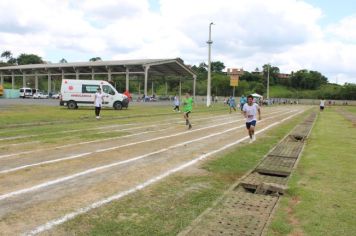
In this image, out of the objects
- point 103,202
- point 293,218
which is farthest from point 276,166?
point 103,202

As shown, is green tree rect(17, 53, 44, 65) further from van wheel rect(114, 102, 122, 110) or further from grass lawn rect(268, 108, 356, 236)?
grass lawn rect(268, 108, 356, 236)

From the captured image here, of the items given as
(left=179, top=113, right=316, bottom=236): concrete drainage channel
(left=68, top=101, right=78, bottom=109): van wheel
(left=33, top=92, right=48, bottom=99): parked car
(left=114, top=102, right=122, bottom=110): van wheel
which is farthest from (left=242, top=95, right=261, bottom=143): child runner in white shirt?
(left=33, top=92, right=48, bottom=99): parked car

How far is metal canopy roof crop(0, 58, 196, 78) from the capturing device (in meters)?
59.5

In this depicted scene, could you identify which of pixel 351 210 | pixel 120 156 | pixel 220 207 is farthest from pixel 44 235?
pixel 120 156

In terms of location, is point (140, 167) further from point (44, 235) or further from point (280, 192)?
point (44, 235)

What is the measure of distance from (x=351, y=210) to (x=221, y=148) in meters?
6.32

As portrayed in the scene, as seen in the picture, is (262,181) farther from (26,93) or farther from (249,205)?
(26,93)

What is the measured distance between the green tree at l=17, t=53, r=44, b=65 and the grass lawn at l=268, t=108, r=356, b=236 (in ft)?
420

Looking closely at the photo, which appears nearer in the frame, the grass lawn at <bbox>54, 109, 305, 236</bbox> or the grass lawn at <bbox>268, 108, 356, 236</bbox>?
the grass lawn at <bbox>54, 109, 305, 236</bbox>

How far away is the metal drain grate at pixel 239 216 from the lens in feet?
16.4

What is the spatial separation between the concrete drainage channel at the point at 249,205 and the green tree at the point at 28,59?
128410 millimetres

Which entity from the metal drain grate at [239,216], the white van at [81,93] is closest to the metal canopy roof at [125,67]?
the white van at [81,93]

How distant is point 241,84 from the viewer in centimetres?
11375

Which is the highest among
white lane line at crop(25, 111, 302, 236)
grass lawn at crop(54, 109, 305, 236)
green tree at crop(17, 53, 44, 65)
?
green tree at crop(17, 53, 44, 65)
